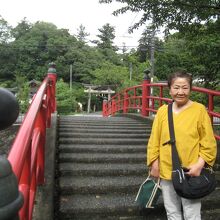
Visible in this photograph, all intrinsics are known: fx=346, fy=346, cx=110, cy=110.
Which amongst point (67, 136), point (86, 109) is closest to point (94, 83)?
point (86, 109)

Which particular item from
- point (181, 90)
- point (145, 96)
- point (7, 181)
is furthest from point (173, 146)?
point (145, 96)

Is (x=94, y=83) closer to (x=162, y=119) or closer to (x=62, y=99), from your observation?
(x=62, y=99)

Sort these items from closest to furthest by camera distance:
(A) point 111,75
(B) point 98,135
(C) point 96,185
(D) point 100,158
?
(C) point 96,185, (D) point 100,158, (B) point 98,135, (A) point 111,75

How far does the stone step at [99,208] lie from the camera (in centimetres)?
363

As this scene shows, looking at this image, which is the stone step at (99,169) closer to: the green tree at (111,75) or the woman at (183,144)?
the woman at (183,144)

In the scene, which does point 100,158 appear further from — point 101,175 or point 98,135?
point 98,135

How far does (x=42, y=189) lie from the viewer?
349 centimetres

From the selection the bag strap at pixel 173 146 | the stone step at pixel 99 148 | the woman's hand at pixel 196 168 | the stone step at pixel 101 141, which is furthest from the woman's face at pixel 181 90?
the stone step at pixel 101 141

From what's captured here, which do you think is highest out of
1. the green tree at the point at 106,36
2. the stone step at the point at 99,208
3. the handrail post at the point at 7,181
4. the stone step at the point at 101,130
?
the green tree at the point at 106,36

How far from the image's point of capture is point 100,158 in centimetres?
490

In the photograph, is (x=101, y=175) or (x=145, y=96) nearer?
(x=101, y=175)

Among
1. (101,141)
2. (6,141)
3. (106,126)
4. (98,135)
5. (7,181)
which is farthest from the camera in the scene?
(106,126)

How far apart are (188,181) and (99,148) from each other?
2.86 metres

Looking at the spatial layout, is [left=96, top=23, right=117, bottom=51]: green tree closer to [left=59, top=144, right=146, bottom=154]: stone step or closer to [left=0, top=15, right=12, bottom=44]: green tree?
[left=0, top=15, right=12, bottom=44]: green tree
